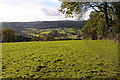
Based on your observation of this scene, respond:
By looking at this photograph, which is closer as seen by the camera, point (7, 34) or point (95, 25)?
point (95, 25)

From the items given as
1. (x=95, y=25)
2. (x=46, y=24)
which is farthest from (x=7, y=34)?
(x=95, y=25)

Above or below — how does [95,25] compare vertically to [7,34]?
above

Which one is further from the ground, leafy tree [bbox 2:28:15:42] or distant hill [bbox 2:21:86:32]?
distant hill [bbox 2:21:86:32]

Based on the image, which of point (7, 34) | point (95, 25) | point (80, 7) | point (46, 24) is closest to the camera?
point (80, 7)

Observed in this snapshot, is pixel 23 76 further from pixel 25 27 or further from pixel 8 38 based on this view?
pixel 8 38

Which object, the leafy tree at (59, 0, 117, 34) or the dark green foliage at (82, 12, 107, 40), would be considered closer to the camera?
the leafy tree at (59, 0, 117, 34)

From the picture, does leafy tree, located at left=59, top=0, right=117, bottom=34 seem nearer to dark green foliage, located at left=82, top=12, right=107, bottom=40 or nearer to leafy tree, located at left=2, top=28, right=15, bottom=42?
dark green foliage, located at left=82, top=12, right=107, bottom=40

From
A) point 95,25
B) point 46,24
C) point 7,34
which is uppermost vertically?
point 46,24

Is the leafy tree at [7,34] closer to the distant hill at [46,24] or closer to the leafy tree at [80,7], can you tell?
the distant hill at [46,24]

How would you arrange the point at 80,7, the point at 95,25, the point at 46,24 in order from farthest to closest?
the point at 46,24, the point at 95,25, the point at 80,7

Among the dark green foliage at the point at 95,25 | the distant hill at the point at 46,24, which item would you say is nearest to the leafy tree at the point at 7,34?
the distant hill at the point at 46,24

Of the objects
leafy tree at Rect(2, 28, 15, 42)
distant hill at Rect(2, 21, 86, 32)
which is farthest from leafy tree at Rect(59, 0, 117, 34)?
leafy tree at Rect(2, 28, 15, 42)

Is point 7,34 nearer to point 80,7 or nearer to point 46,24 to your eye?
point 46,24

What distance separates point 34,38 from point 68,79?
24.2m
